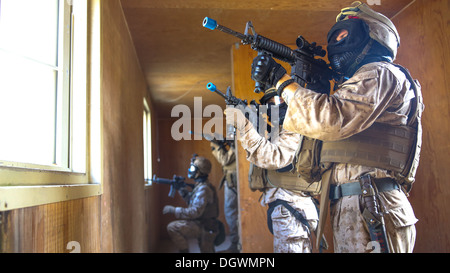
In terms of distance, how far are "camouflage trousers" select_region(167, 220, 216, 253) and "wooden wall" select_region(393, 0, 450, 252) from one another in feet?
8.46

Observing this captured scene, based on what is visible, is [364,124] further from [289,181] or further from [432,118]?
[432,118]

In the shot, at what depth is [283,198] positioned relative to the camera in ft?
8.27

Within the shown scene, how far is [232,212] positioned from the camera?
5500 mm

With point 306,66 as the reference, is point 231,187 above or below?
below

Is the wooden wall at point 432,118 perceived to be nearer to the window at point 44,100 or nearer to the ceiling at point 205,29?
the ceiling at point 205,29

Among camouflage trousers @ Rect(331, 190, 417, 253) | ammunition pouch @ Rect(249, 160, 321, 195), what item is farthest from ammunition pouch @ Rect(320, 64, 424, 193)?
ammunition pouch @ Rect(249, 160, 321, 195)

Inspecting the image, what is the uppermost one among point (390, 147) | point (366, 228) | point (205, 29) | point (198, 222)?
point (205, 29)

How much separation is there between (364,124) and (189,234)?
12.1 feet

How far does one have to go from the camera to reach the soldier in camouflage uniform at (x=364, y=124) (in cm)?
133

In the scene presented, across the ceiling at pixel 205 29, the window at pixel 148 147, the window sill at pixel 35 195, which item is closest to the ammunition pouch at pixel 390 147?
the window sill at pixel 35 195

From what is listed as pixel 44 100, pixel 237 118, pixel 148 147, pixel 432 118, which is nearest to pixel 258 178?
pixel 237 118

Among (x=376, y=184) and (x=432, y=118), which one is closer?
(x=376, y=184)

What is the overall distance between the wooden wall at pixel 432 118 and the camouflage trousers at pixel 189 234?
2579 millimetres
